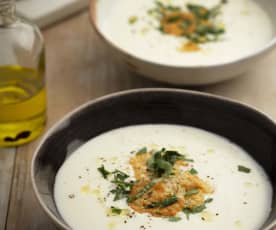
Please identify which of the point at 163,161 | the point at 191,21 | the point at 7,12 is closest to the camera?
the point at 163,161

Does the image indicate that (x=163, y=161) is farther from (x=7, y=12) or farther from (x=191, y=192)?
(x=7, y=12)

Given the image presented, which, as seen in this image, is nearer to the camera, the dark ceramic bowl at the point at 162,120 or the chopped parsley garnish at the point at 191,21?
the dark ceramic bowl at the point at 162,120

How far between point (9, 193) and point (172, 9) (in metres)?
0.92

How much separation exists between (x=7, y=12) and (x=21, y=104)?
0.25 meters

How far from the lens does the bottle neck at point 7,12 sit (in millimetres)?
1928

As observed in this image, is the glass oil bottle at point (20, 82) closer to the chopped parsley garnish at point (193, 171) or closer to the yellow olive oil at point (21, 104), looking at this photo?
the yellow olive oil at point (21, 104)

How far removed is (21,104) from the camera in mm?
2037

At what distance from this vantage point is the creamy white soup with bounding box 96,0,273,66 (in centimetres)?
226

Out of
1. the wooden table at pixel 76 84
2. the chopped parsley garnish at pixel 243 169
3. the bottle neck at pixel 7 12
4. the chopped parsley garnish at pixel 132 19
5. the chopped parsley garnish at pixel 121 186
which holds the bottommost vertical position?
the wooden table at pixel 76 84

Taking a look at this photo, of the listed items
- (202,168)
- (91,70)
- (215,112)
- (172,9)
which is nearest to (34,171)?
(202,168)

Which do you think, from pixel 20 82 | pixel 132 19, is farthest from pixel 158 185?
pixel 132 19

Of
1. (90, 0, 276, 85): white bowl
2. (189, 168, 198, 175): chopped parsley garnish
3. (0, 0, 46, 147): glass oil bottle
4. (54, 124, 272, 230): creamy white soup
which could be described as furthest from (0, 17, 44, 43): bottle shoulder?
(189, 168, 198, 175): chopped parsley garnish

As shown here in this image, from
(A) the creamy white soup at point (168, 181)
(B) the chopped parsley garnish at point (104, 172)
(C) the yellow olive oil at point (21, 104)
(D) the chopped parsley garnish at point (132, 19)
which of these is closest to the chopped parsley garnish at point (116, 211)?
(A) the creamy white soup at point (168, 181)

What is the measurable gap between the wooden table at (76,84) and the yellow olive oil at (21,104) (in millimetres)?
34
